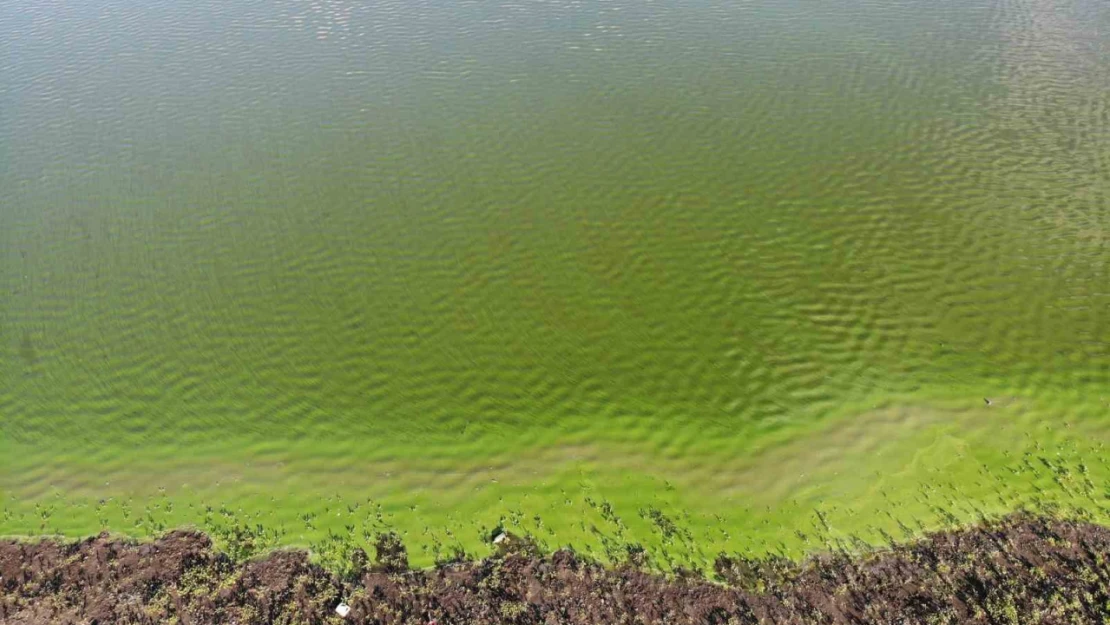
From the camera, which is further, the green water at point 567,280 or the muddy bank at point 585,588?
the green water at point 567,280

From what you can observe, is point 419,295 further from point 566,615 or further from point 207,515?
point 566,615

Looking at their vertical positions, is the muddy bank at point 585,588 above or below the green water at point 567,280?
below

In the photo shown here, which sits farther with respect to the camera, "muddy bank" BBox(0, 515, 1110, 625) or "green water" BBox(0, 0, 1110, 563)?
"green water" BBox(0, 0, 1110, 563)

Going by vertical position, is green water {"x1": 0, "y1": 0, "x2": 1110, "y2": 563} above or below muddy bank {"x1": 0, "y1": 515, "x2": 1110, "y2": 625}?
above

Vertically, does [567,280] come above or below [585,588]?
above

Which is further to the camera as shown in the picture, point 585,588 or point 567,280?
point 567,280
